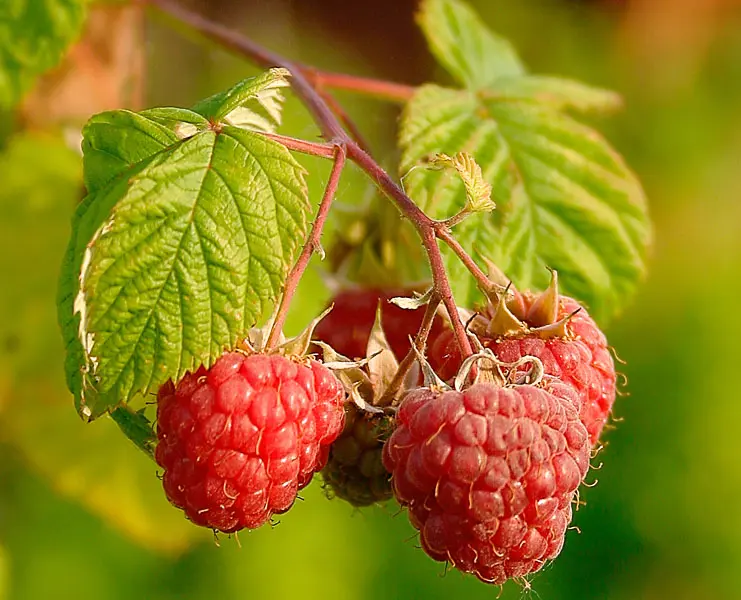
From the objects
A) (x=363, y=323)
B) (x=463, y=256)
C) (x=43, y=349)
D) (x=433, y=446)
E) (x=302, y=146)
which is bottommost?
(x=43, y=349)

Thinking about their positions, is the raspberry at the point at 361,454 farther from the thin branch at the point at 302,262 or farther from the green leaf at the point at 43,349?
the green leaf at the point at 43,349

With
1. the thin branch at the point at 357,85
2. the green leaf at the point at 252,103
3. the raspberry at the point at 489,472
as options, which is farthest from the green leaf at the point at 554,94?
the raspberry at the point at 489,472

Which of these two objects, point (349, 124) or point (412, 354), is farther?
point (349, 124)

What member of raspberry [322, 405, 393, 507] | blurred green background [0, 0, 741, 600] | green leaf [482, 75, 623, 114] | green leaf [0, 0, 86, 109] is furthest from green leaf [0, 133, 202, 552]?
raspberry [322, 405, 393, 507]

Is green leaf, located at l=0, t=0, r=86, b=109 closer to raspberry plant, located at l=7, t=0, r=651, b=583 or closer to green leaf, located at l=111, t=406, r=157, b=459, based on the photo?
raspberry plant, located at l=7, t=0, r=651, b=583

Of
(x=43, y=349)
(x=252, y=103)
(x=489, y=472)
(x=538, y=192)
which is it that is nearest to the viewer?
(x=489, y=472)

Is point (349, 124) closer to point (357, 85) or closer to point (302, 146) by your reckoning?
point (357, 85)

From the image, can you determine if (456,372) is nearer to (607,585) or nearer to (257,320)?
(257,320)

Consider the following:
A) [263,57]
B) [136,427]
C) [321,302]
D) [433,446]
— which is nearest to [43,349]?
[321,302]
